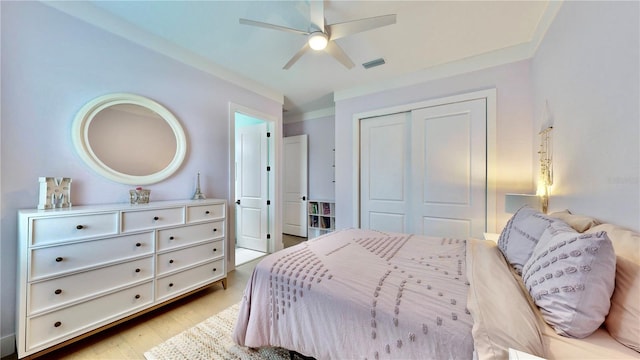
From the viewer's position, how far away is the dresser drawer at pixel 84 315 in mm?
1420

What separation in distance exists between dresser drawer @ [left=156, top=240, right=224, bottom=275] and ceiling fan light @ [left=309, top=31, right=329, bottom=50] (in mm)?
2112

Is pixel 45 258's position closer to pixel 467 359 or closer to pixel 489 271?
pixel 467 359

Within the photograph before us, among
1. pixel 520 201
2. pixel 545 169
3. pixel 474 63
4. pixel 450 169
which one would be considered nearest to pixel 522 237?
pixel 520 201

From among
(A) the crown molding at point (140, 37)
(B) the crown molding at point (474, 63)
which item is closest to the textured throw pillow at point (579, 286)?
(B) the crown molding at point (474, 63)

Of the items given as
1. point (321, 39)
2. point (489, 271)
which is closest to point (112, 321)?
point (489, 271)

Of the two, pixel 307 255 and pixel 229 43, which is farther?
pixel 229 43

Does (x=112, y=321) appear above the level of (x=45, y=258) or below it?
below

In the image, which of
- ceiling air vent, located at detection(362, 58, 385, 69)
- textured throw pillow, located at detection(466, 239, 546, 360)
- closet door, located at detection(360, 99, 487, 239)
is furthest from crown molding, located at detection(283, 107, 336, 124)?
textured throw pillow, located at detection(466, 239, 546, 360)

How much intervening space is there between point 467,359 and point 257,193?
11.3 ft

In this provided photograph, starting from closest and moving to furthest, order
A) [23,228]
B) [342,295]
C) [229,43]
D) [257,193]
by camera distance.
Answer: [342,295] < [23,228] < [229,43] < [257,193]

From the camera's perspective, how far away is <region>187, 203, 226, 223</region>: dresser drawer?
7.23ft

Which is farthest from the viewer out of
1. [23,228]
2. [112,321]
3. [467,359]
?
[112,321]

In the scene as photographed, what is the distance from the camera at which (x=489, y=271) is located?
1.11 meters

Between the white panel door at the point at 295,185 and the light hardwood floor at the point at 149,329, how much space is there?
7.61ft
